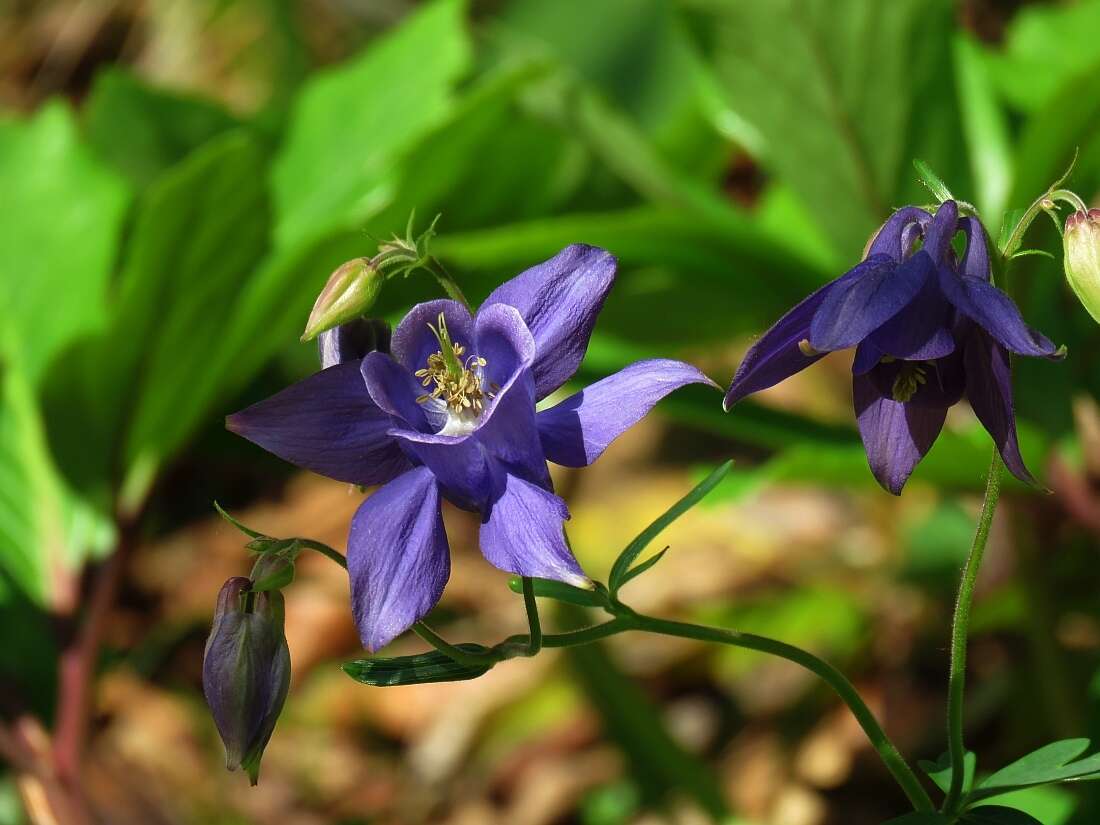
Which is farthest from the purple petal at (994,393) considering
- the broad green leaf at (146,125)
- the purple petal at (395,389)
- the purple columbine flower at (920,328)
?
the broad green leaf at (146,125)

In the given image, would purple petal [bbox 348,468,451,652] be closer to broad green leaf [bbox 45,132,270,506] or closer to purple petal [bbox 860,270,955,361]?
purple petal [bbox 860,270,955,361]

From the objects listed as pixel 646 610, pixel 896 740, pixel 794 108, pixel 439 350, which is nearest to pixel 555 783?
pixel 646 610

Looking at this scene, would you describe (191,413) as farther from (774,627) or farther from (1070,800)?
(1070,800)

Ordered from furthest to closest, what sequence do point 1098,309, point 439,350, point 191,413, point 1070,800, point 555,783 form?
point 555,783 → point 191,413 → point 1070,800 → point 439,350 → point 1098,309

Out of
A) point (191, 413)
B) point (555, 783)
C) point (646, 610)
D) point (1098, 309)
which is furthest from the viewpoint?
point (646, 610)

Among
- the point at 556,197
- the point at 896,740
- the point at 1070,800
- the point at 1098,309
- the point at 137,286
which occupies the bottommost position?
the point at 896,740

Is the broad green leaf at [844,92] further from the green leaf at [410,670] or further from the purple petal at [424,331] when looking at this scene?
the green leaf at [410,670]

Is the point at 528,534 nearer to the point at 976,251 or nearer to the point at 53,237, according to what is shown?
the point at 976,251
